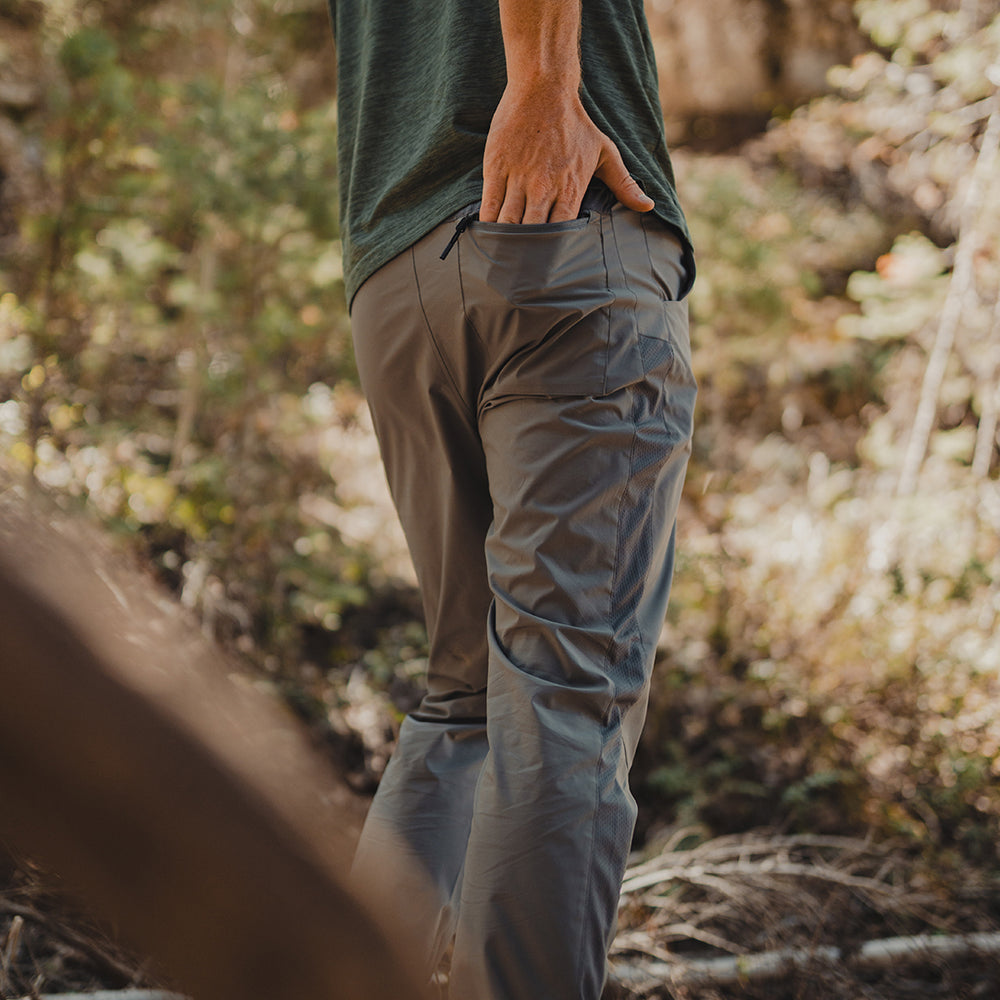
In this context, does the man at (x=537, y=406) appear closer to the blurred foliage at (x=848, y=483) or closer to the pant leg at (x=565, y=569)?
the pant leg at (x=565, y=569)

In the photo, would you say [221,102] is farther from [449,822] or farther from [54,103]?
[449,822]

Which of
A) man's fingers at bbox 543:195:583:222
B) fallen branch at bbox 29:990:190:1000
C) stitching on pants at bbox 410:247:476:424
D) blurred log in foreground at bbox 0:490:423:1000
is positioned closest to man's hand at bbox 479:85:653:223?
man's fingers at bbox 543:195:583:222

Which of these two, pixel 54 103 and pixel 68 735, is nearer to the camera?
pixel 68 735

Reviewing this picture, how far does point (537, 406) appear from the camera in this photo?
1122mm

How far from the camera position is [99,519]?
8.82 ft

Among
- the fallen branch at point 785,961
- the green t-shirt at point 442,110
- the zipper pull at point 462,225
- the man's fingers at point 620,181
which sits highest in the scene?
the green t-shirt at point 442,110

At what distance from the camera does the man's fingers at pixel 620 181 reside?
1.12 meters

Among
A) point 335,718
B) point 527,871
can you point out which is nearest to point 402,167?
point 527,871

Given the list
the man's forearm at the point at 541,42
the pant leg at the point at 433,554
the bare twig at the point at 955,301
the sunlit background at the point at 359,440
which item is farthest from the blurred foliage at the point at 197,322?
the bare twig at the point at 955,301

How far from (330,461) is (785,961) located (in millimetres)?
2619

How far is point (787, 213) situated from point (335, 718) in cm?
436

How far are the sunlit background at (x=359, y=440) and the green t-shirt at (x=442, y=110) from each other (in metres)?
0.96

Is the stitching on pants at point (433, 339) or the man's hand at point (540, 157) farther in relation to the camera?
the stitching on pants at point (433, 339)

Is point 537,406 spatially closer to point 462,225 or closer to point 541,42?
point 462,225
